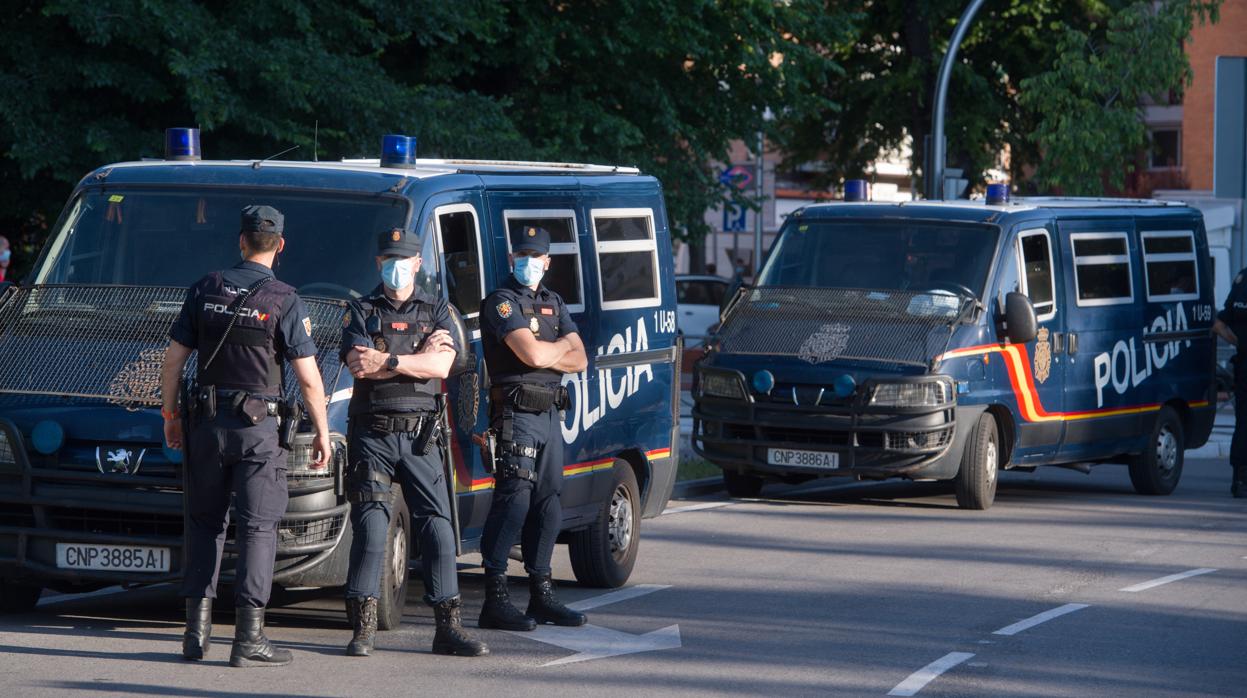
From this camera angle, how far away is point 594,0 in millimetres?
22969

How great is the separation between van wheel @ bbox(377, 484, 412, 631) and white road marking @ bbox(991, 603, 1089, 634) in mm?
2893

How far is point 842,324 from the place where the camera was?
46.8 feet

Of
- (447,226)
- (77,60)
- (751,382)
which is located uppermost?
(77,60)

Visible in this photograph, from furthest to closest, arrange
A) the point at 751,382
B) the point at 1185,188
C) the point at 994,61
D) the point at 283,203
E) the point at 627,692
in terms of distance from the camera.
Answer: the point at 1185,188 → the point at 994,61 → the point at 751,382 → the point at 283,203 → the point at 627,692

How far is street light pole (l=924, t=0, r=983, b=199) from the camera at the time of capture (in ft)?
69.4

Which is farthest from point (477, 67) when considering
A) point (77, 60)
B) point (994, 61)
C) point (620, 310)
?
point (994, 61)

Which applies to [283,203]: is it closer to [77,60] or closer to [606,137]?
[77,60]

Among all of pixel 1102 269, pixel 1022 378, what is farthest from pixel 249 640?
pixel 1102 269

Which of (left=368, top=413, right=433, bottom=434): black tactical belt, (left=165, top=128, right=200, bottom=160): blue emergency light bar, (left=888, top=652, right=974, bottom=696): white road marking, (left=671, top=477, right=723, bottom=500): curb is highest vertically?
(left=165, top=128, right=200, bottom=160): blue emergency light bar

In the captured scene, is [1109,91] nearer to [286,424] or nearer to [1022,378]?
[1022,378]

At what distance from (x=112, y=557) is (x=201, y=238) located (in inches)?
67.8

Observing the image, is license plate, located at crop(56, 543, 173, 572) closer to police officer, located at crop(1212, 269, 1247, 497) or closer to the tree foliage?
the tree foliage

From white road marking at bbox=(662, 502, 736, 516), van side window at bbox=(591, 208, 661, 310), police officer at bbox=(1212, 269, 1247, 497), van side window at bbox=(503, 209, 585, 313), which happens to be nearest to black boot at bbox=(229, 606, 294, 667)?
van side window at bbox=(503, 209, 585, 313)

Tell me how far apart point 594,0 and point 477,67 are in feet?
5.43
